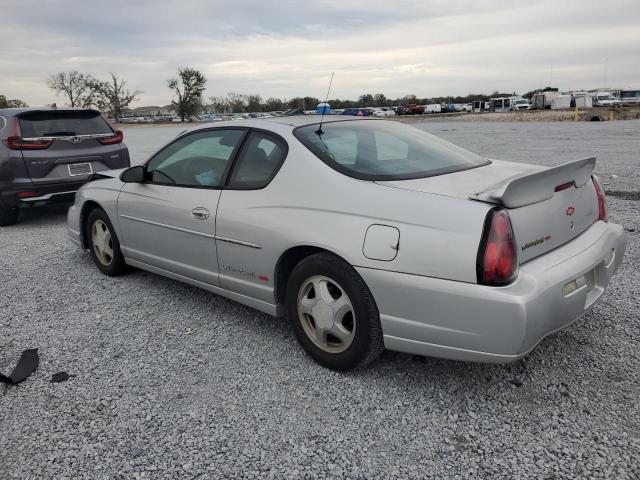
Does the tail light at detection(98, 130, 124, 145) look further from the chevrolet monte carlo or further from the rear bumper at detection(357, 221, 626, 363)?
the rear bumper at detection(357, 221, 626, 363)

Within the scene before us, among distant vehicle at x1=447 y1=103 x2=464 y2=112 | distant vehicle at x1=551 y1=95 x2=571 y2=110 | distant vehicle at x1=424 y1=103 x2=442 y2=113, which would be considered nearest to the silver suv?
distant vehicle at x1=551 y1=95 x2=571 y2=110

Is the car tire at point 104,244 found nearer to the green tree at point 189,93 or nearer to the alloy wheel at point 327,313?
the alloy wheel at point 327,313

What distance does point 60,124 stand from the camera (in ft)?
23.3

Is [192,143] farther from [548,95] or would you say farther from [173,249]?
[548,95]

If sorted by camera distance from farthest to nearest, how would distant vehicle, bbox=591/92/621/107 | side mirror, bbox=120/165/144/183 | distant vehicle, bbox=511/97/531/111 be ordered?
distant vehicle, bbox=511/97/531/111
distant vehicle, bbox=591/92/621/107
side mirror, bbox=120/165/144/183

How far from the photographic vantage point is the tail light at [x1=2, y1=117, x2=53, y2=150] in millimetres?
6664

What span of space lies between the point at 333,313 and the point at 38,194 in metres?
5.54

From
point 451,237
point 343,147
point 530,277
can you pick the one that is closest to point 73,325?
point 343,147

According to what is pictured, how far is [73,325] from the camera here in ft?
12.5

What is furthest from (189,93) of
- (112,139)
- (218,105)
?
(112,139)

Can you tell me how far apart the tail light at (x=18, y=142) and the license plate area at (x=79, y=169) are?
1.34ft

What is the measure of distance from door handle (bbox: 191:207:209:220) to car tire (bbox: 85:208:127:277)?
135 cm

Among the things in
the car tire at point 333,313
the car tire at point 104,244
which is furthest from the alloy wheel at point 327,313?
the car tire at point 104,244

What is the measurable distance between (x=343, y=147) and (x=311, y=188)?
44 centimetres
